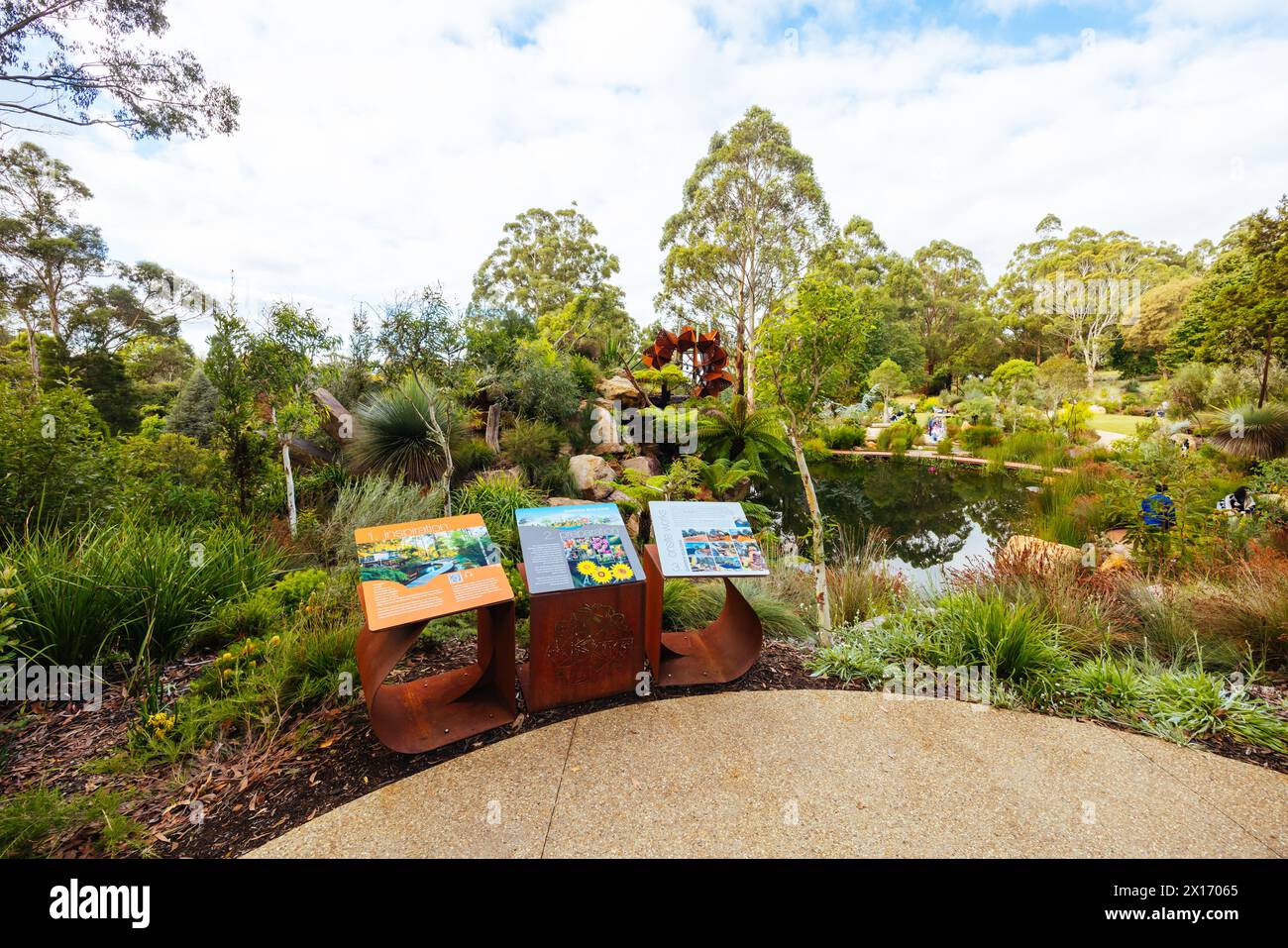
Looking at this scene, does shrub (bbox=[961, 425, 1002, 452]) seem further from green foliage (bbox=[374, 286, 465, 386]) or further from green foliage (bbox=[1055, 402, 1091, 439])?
green foliage (bbox=[374, 286, 465, 386])

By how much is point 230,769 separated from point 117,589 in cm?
155

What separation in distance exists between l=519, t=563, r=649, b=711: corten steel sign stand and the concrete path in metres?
0.16

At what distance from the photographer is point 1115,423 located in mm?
17062

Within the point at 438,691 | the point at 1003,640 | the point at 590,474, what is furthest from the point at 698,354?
the point at 438,691

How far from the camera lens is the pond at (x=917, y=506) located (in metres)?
7.04

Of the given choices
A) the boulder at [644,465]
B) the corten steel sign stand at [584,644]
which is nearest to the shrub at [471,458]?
the boulder at [644,465]

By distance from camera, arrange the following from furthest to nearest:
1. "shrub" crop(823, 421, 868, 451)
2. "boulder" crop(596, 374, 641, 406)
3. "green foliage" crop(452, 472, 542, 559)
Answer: "shrub" crop(823, 421, 868, 451), "boulder" crop(596, 374, 641, 406), "green foliage" crop(452, 472, 542, 559)

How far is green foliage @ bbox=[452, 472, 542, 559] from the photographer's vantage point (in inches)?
174

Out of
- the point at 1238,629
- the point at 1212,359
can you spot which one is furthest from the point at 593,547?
the point at 1212,359

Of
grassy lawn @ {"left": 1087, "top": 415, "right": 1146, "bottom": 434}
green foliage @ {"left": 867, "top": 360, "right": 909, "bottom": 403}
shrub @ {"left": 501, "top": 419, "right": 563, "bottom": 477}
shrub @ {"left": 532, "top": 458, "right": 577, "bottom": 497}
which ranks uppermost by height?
green foliage @ {"left": 867, "top": 360, "right": 909, "bottom": 403}

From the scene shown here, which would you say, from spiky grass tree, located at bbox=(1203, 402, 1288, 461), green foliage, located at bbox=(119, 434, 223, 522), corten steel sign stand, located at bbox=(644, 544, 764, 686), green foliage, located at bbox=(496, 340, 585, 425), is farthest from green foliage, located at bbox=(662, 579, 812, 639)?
spiky grass tree, located at bbox=(1203, 402, 1288, 461)

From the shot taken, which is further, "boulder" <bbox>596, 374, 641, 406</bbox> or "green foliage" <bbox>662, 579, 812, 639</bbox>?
"boulder" <bbox>596, 374, 641, 406</bbox>

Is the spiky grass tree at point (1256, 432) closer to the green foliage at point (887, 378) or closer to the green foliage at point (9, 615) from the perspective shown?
the green foliage at point (887, 378)

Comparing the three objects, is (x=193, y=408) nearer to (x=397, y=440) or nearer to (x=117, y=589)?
(x=397, y=440)
